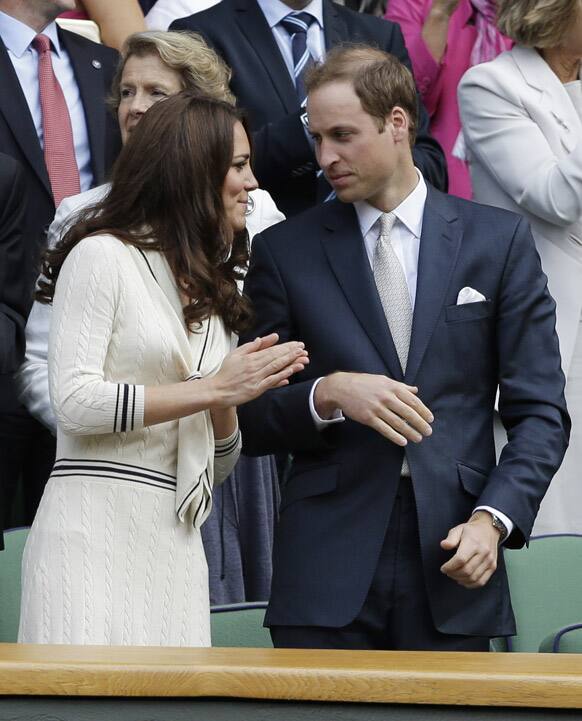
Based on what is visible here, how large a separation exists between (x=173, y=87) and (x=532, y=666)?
2.78m

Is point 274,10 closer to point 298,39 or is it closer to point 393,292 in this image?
point 298,39

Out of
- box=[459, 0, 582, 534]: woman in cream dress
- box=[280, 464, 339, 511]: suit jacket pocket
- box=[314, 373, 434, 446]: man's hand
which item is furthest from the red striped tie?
box=[314, 373, 434, 446]: man's hand

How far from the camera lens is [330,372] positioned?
3539mm

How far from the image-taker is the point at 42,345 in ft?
14.5

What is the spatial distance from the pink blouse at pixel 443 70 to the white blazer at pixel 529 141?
761 millimetres

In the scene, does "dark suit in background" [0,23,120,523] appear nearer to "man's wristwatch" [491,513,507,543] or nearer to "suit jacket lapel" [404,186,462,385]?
"suit jacket lapel" [404,186,462,385]

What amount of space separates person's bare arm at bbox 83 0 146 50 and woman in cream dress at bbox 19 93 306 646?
7.37 ft

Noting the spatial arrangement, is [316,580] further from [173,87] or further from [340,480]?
[173,87]

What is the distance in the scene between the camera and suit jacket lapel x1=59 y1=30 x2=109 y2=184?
495 centimetres

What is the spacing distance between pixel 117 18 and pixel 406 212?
2449 millimetres

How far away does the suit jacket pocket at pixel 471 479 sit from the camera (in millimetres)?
3436

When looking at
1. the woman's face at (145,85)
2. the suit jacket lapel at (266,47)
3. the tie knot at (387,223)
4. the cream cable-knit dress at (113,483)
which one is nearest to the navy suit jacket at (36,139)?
the woman's face at (145,85)

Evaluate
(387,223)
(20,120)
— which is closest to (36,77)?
(20,120)

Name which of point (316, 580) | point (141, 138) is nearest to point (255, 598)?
point (316, 580)
